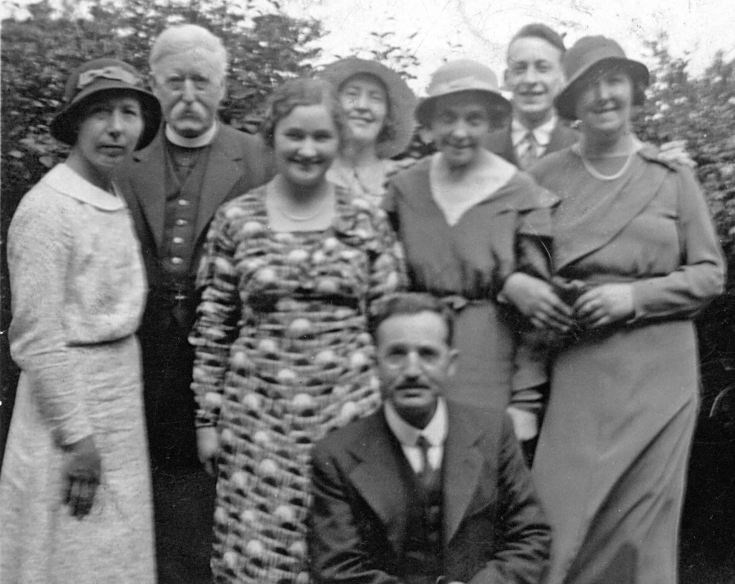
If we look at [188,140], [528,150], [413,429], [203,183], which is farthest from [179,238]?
[528,150]

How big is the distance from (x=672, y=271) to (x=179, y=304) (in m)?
1.60

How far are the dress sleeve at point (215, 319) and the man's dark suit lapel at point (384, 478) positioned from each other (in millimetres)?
599

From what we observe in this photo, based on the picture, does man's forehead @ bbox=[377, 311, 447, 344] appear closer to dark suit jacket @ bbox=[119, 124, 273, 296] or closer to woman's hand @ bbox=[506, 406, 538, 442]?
woman's hand @ bbox=[506, 406, 538, 442]

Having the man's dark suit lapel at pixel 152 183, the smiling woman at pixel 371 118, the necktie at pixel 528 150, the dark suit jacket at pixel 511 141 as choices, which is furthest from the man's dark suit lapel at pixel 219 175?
the necktie at pixel 528 150

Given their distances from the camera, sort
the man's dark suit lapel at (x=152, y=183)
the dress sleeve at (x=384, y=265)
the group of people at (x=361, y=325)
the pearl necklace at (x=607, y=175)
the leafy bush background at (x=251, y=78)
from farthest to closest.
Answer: the leafy bush background at (x=251, y=78)
the man's dark suit lapel at (x=152, y=183)
the pearl necklace at (x=607, y=175)
the dress sleeve at (x=384, y=265)
the group of people at (x=361, y=325)

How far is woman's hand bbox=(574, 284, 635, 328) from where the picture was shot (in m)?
2.92

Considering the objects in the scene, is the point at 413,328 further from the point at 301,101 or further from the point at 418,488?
the point at 301,101

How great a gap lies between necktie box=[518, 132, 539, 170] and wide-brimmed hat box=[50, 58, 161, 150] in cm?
125

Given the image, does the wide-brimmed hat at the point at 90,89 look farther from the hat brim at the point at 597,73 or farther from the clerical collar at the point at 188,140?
the hat brim at the point at 597,73

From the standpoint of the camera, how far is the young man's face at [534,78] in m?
3.40

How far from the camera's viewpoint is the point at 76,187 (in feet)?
9.37

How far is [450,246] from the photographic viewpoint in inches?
117

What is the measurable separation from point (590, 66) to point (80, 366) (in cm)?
181

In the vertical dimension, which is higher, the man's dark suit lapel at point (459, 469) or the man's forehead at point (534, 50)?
the man's forehead at point (534, 50)
